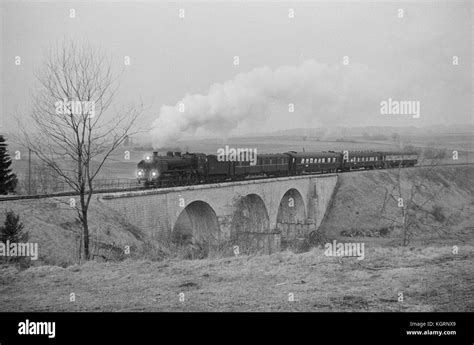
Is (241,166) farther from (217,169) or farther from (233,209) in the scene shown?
(233,209)

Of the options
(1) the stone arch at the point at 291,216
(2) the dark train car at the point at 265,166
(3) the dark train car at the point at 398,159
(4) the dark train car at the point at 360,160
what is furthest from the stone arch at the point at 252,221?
(3) the dark train car at the point at 398,159

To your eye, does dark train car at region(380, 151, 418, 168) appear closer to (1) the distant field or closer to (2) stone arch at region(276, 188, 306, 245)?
(1) the distant field

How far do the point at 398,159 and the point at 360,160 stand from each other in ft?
27.3

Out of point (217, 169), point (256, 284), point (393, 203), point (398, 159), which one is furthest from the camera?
point (398, 159)

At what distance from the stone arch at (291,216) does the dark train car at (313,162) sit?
2.29 m

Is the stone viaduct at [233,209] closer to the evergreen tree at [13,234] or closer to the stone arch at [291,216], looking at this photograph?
the stone arch at [291,216]

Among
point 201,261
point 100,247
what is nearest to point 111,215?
point 100,247

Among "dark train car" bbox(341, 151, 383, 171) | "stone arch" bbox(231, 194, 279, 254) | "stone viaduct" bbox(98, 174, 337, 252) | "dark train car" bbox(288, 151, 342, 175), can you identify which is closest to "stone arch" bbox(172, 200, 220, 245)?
"stone viaduct" bbox(98, 174, 337, 252)

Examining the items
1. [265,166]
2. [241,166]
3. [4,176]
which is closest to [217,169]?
Result: [241,166]

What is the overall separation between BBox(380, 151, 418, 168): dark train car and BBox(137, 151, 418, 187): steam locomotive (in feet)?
0.39

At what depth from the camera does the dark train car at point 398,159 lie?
55688mm

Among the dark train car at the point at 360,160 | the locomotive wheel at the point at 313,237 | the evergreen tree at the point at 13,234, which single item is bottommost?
the locomotive wheel at the point at 313,237

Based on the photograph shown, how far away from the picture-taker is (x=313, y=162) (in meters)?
43.7
